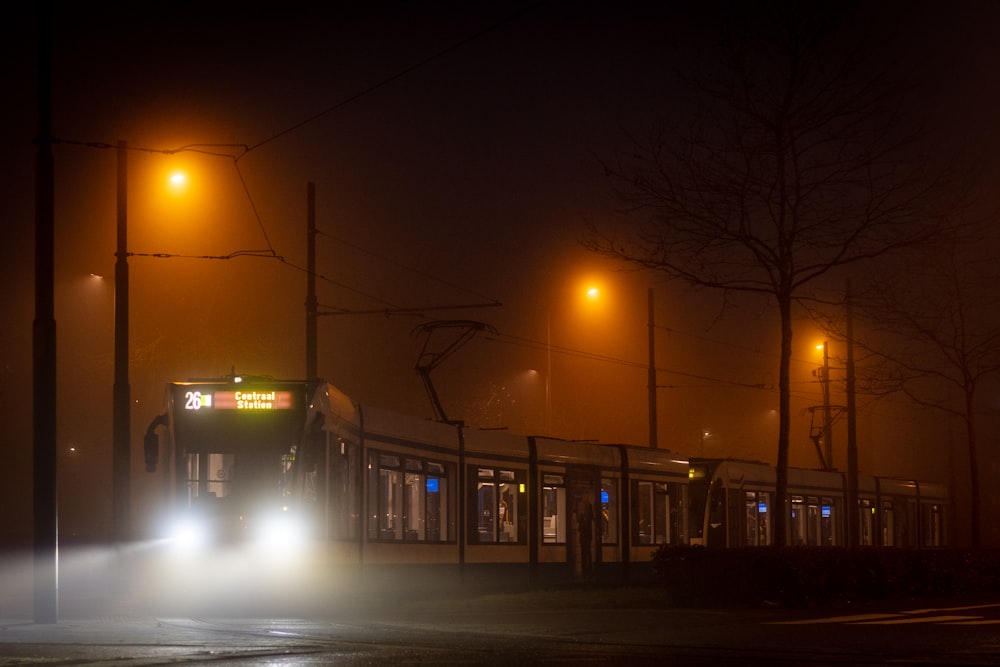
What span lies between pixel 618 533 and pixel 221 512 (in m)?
13.4

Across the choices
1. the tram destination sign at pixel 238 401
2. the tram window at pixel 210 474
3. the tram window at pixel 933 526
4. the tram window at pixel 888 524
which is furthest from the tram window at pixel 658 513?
the tram window at pixel 933 526

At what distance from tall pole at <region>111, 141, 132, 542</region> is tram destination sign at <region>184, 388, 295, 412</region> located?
4.70m

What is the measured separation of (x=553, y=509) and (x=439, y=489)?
454 centimetres

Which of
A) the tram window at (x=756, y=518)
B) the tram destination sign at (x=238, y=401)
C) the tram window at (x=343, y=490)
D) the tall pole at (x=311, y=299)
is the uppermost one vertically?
the tall pole at (x=311, y=299)

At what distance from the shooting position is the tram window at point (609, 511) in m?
31.6

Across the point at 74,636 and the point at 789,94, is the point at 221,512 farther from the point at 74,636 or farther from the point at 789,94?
the point at 789,94

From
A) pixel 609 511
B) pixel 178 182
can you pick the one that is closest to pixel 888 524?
pixel 609 511

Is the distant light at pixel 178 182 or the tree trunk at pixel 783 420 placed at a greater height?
the distant light at pixel 178 182

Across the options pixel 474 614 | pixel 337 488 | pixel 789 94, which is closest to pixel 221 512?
pixel 337 488

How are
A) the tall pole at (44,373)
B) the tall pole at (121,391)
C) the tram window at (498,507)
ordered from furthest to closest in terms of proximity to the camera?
1. the tram window at (498,507)
2. the tall pole at (121,391)
3. the tall pole at (44,373)

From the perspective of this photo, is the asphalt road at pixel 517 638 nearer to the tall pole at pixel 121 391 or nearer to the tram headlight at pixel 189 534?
the tram headlight at pixel 189 534

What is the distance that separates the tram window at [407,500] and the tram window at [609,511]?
6.22 meters

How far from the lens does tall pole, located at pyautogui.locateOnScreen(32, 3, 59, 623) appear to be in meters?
16.8

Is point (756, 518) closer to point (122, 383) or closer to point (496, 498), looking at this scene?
point (496, 498)
